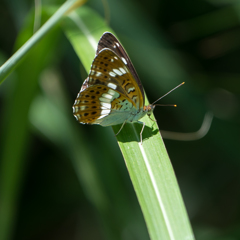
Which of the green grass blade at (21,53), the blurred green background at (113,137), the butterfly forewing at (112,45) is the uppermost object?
the green grass blade at (21,53)

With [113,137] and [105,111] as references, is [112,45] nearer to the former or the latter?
[105,111]

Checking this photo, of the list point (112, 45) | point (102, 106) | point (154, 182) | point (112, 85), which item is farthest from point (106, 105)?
point (154, 182)

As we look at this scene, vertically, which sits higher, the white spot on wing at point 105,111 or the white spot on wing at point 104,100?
the white spot on wing at point 104,100

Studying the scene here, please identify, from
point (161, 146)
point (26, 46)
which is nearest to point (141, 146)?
point (161, 146)

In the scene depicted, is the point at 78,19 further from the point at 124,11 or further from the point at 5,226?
the point at 5,226

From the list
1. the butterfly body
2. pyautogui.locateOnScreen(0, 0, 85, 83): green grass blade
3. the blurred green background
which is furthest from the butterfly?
the blurred green background

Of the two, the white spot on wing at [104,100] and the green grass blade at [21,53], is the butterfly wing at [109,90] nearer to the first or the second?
the white spot on wing at [104,100]

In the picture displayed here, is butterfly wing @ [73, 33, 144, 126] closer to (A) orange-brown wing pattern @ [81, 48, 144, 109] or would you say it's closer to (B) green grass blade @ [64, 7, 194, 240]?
(A) orange-brown wing pattern @ [81, 48, 144, 109]

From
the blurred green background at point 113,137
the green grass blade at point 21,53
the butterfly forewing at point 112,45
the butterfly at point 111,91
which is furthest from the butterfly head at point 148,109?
the green grass blade at point 21,53
